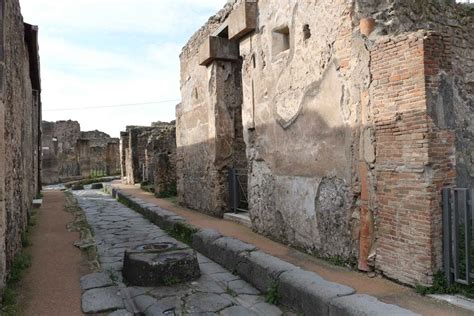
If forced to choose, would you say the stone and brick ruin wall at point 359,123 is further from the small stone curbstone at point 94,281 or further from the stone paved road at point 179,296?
the small stone curbstone at point 94,281

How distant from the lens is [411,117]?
3.75 meters

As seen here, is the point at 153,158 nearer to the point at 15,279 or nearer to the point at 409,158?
the point at 15,279

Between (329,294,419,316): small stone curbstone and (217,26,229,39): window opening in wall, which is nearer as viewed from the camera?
(329,294,419,316): small stone curbstone

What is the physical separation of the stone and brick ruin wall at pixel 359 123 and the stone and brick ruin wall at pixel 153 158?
6.36m

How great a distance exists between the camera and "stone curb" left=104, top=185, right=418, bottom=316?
313cm

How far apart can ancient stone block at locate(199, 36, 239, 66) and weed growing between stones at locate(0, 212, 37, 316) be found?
469 cm

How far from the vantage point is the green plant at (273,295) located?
403 cm

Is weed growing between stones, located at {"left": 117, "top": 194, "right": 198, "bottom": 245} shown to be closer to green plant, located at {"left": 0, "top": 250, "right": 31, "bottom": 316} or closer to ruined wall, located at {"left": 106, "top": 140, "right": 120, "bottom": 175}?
green plant, located at {"left": 0, "top": 250, "right": 31, "bottom": 316}

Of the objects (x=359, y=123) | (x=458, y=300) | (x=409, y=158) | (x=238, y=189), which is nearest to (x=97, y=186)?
(x=238, y=189)

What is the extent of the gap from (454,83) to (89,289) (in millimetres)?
4158

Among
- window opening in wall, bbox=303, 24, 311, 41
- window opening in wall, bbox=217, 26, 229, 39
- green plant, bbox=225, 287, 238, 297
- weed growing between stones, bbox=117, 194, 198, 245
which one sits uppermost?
window opening in wall, bbox=217, 26, 229, 39

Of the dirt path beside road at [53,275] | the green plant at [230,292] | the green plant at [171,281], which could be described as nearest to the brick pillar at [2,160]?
the dirt path beside road at [53,275]

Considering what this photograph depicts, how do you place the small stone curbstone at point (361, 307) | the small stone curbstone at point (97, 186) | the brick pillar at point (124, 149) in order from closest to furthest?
1. the small stone curbstone at point (361, 307)
2. the small stone curbstone at point (97, 186)
3. the brick pillar at point (124, 149)

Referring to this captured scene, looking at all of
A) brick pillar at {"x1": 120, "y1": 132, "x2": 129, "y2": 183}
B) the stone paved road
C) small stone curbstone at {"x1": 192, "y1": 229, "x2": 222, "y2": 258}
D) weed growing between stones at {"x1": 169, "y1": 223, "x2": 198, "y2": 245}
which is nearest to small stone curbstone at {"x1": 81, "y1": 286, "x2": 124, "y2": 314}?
the stone paved road
